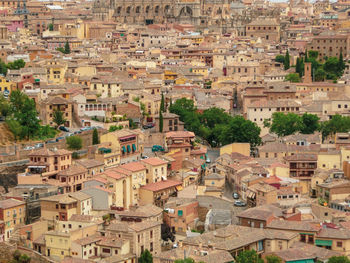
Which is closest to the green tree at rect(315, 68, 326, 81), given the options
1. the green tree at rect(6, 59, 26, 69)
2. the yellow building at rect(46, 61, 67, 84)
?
the yellow building at rect(46, 61, 67, 84)

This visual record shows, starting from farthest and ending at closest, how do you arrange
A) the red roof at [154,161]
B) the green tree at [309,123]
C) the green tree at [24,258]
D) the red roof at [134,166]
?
1. the green tree at [309,123]
2. the red roof at [154,161]
3. the red roof at [134,166]
4. the green tree at [24,258]

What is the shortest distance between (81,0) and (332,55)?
80.2 m

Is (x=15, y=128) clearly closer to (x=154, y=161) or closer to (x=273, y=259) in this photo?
(x=154, y=161)

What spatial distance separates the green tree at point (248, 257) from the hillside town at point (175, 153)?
1.4 inches

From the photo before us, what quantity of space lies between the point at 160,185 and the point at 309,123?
1170 centimetres

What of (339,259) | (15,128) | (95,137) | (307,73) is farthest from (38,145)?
(307,73)

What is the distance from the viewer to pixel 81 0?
144750 mm

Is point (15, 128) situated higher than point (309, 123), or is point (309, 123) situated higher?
point (15, 128)

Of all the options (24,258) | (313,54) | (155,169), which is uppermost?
(313,54)

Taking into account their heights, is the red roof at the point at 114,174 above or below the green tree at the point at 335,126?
below

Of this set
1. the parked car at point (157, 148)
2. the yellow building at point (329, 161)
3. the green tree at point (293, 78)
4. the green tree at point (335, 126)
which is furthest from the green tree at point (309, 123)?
the green tree at point (293, 78)

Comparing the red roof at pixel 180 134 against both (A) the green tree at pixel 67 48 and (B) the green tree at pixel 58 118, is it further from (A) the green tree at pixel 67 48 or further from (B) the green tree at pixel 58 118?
(A) the green tree at pixel 67 48

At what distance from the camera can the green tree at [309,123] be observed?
48.1m

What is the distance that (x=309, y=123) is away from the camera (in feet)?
159
